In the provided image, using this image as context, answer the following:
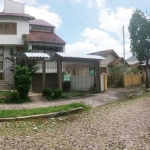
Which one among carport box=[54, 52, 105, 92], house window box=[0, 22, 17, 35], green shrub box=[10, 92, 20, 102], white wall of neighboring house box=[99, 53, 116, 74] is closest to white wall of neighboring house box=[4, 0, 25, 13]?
house window box=[0, 22, 17, 35]

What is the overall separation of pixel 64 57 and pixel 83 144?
9707 millimetres

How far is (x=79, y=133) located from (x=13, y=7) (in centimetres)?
1926

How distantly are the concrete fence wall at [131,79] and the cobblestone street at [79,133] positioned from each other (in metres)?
15.1

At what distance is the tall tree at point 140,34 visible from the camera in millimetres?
21859

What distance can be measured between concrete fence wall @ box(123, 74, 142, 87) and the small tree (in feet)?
46.0

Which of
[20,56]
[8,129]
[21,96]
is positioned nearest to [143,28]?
[20,56]

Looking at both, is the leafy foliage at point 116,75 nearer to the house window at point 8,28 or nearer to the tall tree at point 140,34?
the tall tree at point 140,34

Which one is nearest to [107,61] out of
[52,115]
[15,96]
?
[15,96]

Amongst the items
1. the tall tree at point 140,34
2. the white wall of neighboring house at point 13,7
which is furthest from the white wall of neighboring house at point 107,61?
the white wall of neighboring house at point 13,7

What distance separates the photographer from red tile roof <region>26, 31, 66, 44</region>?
813 inches

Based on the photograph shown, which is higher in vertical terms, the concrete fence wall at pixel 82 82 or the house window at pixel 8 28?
the house window at pixel 8 28

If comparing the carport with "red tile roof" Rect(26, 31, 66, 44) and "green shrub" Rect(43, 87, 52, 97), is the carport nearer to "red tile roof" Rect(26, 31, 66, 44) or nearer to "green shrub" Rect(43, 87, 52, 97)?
"green shrub" Rect(43, 87, 52, 97)

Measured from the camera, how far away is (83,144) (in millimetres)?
5320

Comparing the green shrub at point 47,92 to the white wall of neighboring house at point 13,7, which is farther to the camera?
the white wall of neighboring house at point 13,7
